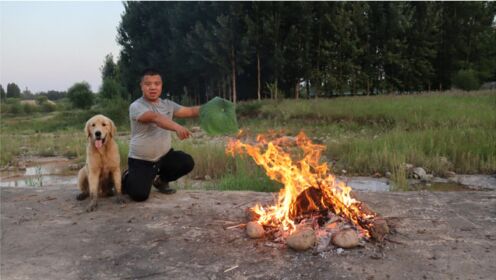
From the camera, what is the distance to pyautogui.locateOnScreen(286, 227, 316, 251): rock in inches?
138

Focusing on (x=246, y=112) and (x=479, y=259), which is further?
(x=246, y=112)

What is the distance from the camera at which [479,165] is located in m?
7.82

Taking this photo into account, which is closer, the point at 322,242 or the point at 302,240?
the point at 302,240

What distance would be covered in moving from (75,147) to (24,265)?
32.2 ft

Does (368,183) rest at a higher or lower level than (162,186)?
lower

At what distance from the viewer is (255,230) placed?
381 centimetres

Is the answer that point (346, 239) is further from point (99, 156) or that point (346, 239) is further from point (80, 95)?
point (80, 95)

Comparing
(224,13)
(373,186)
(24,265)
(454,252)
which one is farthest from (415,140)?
(224,13)

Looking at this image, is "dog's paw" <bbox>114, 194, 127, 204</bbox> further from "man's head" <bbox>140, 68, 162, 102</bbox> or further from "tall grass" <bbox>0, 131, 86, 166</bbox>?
"tall grass" <bbox>0, 131, 86, 166</bbox>

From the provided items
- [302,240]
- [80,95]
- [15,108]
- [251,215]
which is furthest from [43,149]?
[15,108]

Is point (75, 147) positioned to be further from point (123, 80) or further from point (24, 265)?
point (123, 80)

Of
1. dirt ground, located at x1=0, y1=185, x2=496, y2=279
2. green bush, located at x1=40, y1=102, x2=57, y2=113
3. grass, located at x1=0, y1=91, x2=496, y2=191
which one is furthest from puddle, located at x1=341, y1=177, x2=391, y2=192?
green bush, located at x1=40, y1=102, x2=57, y2=113

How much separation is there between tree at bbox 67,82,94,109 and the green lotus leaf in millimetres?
37143

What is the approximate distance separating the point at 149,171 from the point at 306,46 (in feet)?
67.1
